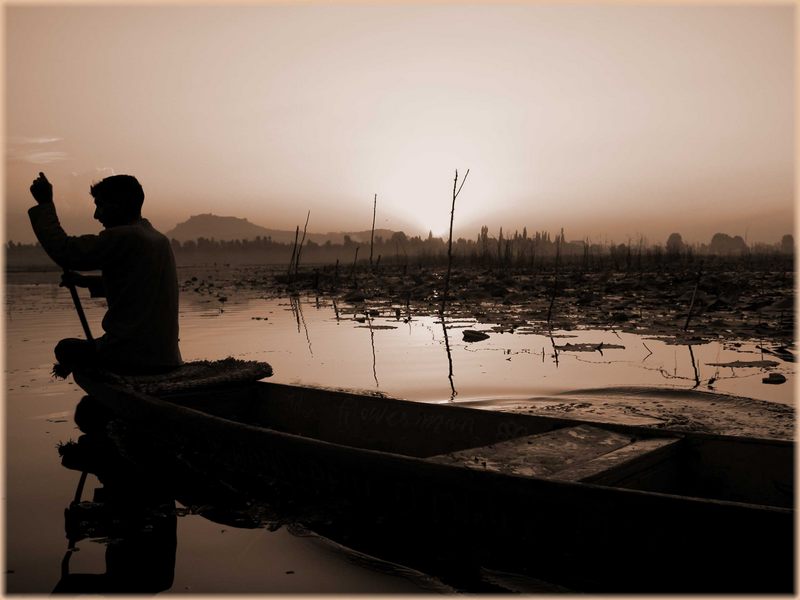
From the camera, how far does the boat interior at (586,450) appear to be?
3.02 metres

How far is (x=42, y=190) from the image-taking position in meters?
4.21

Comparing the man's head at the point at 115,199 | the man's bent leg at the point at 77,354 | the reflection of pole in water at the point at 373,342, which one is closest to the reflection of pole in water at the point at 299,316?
the reflection of pole in water at the point at 373,342

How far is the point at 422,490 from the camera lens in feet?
9.02

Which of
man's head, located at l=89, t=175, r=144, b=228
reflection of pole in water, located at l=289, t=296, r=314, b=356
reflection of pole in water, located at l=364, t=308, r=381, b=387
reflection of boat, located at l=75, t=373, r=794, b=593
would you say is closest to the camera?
reflection of boat, located at l=75, t=373, r=794, b=593

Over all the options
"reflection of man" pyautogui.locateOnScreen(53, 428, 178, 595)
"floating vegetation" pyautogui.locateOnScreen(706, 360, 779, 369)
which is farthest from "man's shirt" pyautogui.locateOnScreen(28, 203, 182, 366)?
"floating vegetation" pyautogui.locateOnScreen(706, 360, 779, 369)

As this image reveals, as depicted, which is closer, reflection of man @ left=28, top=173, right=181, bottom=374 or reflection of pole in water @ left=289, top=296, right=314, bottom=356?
reflection of man @ left=28, top=173, right=181, bottom=374

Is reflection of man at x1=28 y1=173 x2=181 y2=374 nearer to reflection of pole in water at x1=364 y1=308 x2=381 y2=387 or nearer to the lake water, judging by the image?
the lake water

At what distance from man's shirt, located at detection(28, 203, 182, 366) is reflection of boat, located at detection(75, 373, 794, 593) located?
309mm

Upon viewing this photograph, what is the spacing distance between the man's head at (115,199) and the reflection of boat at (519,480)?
3.57 feet

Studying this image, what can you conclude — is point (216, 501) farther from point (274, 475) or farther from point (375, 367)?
point (375, 367)

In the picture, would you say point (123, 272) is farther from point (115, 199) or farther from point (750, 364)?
point (750, 364)

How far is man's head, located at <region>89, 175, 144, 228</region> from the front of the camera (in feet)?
14.3

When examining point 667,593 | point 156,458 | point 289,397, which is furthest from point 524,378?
point 667,593

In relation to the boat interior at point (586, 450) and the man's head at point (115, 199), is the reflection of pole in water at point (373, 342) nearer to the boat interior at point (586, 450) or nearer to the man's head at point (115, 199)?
the boat interior at point (586, 450)
